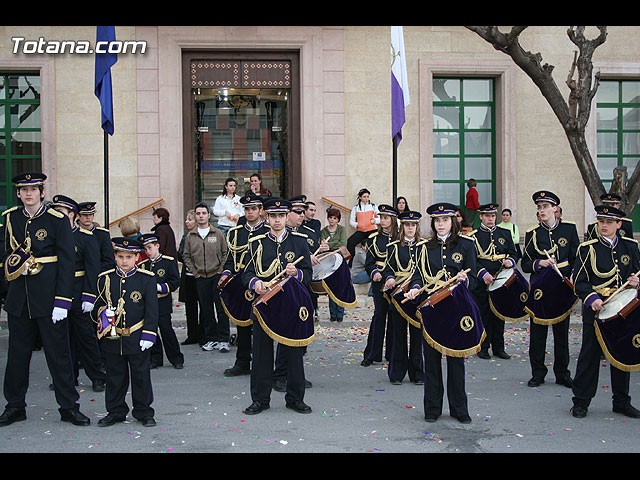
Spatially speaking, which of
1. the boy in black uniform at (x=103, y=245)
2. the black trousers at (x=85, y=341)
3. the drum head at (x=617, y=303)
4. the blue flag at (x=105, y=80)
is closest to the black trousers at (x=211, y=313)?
the boy in black uniform at (x=103, y=245)

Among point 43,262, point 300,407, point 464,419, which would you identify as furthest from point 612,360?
point 43,262

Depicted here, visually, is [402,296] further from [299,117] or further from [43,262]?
[299,117]

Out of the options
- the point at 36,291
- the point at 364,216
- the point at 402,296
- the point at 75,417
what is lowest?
the point at 75,417

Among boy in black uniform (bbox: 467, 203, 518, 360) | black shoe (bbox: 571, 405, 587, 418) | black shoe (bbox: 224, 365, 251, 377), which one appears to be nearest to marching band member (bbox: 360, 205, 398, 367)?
boy in black uniform (bbox: 467, 203, 518, 360)

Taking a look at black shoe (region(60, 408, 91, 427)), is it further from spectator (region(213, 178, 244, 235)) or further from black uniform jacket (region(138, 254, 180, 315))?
spectator (region(213, 178, 244, 235))

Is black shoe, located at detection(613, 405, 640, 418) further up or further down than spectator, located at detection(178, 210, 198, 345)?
further down

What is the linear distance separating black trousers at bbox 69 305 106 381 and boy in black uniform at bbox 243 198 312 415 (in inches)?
84.9

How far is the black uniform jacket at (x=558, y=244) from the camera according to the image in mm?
8727

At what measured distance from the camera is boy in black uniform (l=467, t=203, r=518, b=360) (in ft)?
33.4

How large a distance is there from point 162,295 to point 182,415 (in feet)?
8.53

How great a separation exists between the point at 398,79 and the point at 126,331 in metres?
7.46

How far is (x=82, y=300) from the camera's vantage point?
8.20 meters

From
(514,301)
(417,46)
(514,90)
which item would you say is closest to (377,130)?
(417,46)

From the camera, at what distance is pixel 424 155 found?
53.1ft
